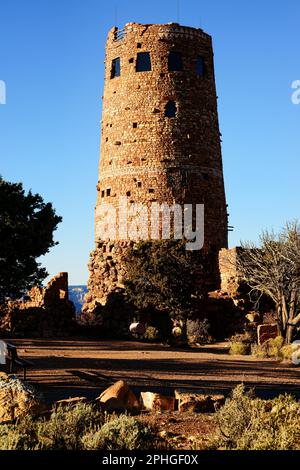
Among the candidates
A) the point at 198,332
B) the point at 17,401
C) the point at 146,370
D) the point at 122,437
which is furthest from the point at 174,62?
the point at 122,437

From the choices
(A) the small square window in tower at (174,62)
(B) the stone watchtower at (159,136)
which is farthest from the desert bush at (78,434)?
(A) the small square window in tower at (174,62)

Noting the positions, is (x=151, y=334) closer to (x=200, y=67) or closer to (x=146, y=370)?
(x=146, y=370)

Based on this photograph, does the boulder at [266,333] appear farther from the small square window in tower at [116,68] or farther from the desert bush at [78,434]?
the small square window in tower at [116,68]

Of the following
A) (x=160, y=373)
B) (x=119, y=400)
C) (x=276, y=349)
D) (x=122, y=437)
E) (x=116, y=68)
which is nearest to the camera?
(x=122, y=437)

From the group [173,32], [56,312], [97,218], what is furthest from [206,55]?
[56,312]

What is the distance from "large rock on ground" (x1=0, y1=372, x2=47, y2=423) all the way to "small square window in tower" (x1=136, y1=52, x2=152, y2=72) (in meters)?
28.7

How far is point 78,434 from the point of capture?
31.1ft

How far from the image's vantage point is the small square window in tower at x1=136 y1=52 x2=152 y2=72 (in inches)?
1459

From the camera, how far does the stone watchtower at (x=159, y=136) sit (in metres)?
36.1

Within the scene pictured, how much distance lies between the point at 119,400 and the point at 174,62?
1124 inches

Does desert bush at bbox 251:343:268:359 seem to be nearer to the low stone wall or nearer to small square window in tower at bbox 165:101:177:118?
the low stone wall

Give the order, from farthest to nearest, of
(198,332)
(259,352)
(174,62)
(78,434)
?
(174,62) → (198,332) → (259,352) → (78,434)

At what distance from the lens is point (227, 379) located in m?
16.3

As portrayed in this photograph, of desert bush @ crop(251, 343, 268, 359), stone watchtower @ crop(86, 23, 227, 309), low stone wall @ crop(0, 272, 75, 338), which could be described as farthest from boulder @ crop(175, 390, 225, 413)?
stone watchtower @ crop(86, 23, 227, 309)
